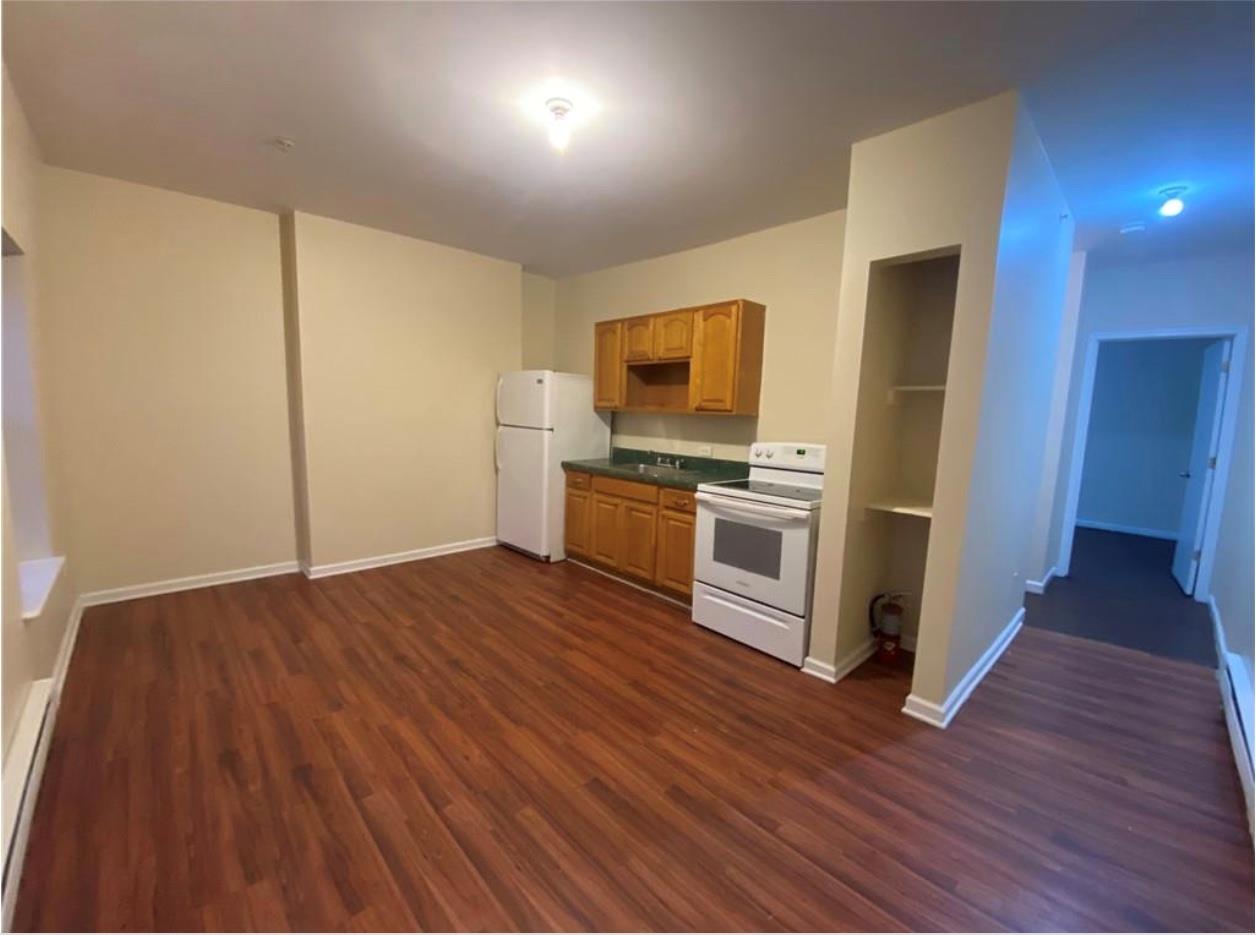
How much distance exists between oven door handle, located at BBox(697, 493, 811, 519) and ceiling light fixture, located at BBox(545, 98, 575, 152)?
2.08 meters

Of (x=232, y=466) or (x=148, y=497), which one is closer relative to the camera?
(x=148, y=497)

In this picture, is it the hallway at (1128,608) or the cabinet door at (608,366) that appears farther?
the cabinet door at (608,366)

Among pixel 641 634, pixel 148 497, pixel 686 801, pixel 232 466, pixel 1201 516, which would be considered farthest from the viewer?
pixel 1201 516

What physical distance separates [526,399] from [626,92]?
275 cm

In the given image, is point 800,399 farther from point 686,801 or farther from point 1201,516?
point 1201,516

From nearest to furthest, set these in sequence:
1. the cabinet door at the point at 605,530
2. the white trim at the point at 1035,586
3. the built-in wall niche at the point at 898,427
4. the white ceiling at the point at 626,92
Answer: the white ceiling at the point at 626,92, the built-in wall niche at the point at 898,427, the cabinet door at the point at 605,530, the white trim at the point at 1035,586

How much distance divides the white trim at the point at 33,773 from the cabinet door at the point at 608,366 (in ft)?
12.0

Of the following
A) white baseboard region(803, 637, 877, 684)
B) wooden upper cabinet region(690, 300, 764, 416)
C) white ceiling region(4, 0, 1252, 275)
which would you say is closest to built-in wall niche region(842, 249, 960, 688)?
white baseboard region(803, 637, 877, 684)

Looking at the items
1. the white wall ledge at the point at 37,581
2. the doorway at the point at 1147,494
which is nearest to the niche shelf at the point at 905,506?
the doorway at the point at 1147,494

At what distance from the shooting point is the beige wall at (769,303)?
3475 millimetres

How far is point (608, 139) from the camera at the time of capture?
100 inches

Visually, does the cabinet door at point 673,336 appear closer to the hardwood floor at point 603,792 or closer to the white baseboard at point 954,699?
the hardwood floor at point 603,792

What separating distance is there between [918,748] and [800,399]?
220 centimetres

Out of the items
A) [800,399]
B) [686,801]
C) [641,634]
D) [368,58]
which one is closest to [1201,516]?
[800,399]
